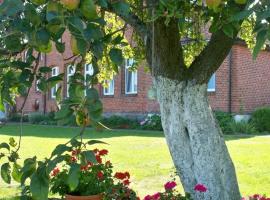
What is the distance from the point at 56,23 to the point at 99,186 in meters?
3.96

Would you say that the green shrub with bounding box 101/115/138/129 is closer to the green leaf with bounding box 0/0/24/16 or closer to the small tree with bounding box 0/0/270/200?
the small tree with bounding box 0/0/270/200

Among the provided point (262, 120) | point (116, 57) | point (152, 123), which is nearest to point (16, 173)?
point (116, 57)

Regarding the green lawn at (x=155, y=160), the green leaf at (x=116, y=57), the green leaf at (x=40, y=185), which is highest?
the green leaf at (x=116, y=57)

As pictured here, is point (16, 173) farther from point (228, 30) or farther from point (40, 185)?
point (228, 30)

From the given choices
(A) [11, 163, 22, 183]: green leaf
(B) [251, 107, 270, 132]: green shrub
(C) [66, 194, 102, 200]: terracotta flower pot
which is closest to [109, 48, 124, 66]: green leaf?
(A) [11, 163, 22, 183]: green leaf

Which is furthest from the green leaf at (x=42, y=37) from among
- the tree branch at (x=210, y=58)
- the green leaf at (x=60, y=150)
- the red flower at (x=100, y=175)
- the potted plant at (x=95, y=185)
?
the red flower at (x=100, y=175)

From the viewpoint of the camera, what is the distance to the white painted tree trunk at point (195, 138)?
4660mm

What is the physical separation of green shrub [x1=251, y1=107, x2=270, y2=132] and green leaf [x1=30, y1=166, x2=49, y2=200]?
664 inches

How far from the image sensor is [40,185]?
5.41 feet

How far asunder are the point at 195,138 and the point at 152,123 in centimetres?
1503

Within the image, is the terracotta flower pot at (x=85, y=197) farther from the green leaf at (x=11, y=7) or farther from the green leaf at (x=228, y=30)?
the green leaf at (x=11, y=7)

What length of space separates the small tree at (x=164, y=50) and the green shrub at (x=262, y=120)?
36.3 feet

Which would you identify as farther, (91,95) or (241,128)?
(241,128)

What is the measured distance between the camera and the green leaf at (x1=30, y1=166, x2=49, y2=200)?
5.29 feet
